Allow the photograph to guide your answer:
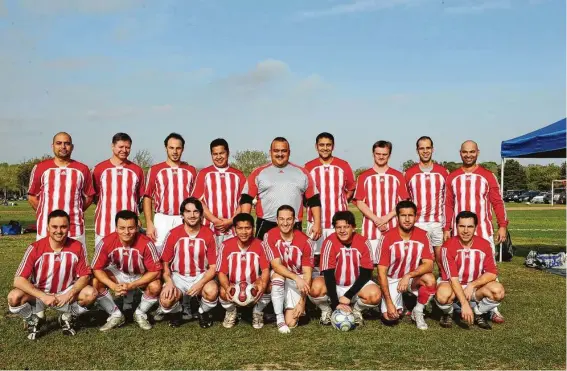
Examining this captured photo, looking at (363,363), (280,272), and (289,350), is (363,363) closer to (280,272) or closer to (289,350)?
(289,350)

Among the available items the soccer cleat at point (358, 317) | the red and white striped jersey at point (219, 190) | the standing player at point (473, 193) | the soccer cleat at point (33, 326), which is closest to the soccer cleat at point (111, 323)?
the soccer cleat at point (33, 326)

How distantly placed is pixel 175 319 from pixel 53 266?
1302 mm

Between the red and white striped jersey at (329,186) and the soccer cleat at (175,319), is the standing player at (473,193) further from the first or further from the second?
the soccer cleat at (175,319)

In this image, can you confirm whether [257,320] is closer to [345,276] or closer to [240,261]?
[240,261]

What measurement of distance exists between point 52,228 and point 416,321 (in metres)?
3.66

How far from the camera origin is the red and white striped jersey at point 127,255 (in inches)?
217

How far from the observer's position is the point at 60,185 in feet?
19.1

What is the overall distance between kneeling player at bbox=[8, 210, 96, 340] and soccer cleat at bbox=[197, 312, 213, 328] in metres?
1.06

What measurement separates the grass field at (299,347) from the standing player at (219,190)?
3.77 feet

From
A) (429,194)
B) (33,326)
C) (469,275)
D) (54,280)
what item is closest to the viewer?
(33,326)

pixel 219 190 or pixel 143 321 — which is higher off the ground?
pixel 219 190

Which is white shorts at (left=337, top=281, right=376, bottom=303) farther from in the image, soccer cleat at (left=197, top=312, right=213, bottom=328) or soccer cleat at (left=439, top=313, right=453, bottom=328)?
A: soccer cleat at (left=197, top=312, right=213, bottom=328)

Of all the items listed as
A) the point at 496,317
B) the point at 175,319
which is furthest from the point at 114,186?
the point at 496,317

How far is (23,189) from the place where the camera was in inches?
3231
